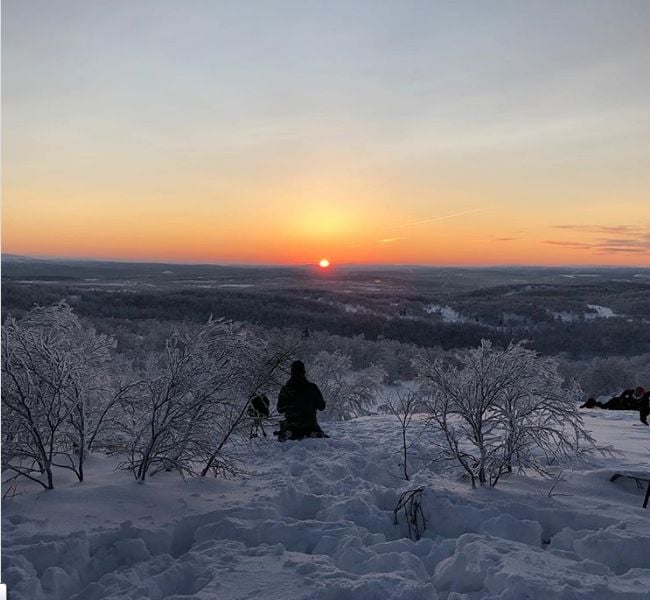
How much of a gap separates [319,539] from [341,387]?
64.7 feet

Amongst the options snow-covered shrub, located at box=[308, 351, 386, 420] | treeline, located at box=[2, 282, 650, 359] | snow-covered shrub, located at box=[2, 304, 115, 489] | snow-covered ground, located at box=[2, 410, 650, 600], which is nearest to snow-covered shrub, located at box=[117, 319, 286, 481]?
snow-covered ground, located at box=[2, 410, 650, 600]

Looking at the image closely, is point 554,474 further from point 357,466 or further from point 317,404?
point 317,404

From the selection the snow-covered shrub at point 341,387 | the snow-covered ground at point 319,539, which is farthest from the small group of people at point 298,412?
the snow-covered shrub at point 341,387

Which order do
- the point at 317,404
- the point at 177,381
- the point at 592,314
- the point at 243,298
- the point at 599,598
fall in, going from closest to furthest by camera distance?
the point at 599,598
the point at 177,381
the point at 317,404
the point at 243,298
the point at 592,314

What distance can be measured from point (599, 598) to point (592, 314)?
10463 cm

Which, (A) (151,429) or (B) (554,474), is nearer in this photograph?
(A) (151,429)

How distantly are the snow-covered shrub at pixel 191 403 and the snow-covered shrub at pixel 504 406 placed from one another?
235 cm

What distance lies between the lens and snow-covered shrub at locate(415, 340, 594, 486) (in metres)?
5.82

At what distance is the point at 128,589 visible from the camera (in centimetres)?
361

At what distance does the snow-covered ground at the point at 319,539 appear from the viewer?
3.64 m

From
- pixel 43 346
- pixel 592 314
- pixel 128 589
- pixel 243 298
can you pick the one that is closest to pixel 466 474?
pixel 128 589

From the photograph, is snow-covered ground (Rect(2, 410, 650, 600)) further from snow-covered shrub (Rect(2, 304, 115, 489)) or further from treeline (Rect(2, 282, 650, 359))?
treeline (Rect(2, 282, 650, 359))

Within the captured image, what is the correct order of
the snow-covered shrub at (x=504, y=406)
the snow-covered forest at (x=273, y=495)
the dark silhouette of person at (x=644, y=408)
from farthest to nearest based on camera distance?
the dark silhouette of person at (x=644, y=408) < the snow-covered shrub at (x=504, y=406) < the snow-covered forest at (x=273, y=495)

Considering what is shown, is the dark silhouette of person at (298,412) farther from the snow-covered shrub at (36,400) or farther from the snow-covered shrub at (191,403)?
the snow-covered shrub at (36,400)
